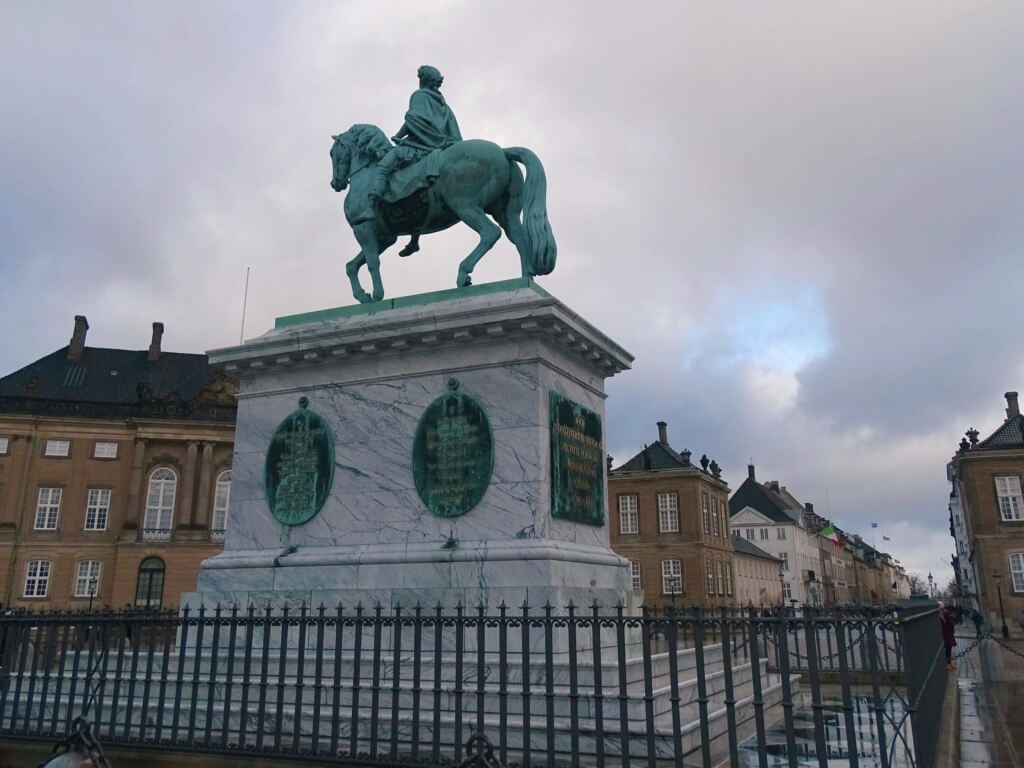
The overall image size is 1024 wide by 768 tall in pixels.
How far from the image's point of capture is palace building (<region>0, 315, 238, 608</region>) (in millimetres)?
54906

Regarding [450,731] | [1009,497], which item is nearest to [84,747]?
[450,731]

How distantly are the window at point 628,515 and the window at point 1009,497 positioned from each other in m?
23.8

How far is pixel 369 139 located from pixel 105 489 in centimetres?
5461

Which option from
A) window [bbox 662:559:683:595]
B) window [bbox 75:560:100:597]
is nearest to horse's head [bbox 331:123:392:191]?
window [bbox 662:559:683:595]

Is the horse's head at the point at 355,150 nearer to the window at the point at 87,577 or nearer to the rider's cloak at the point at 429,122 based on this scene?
the rider's cloak at the point at 429,122

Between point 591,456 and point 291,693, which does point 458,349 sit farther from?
point 291,693

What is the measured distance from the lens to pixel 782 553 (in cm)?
9038

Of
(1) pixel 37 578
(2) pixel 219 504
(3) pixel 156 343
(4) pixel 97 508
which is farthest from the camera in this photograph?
(3) pixel 156 343

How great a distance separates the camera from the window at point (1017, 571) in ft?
166

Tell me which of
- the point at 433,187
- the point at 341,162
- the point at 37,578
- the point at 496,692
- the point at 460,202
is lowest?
the point at 496,692

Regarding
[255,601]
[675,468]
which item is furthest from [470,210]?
[675,468]

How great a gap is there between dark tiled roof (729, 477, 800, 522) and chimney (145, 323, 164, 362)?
63826mm

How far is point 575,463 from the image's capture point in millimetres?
9945

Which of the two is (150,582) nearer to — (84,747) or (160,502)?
(160,502)
